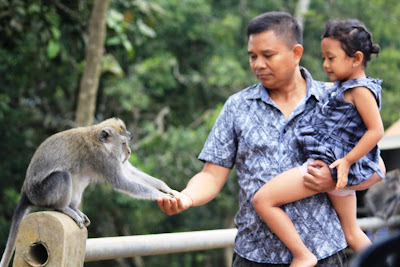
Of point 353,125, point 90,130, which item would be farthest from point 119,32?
point 353,125

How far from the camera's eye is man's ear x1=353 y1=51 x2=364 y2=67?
74.2 inches

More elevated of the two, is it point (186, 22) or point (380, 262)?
point (186, 22)

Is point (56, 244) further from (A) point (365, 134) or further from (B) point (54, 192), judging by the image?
(A) point (365, 134)

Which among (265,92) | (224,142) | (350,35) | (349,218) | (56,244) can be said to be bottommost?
(56,244)

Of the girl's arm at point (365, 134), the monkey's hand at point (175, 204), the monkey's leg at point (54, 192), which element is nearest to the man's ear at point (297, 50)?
the girl's arm at point (365, 134)

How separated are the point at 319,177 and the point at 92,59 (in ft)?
7.69

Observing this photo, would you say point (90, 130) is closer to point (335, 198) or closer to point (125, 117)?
point (335, 198)

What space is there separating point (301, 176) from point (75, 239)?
79cm

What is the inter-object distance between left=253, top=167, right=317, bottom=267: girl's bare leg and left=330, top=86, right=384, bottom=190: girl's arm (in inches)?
5.0

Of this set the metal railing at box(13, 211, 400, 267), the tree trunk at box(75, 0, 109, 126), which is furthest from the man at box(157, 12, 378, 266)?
the tree trunk at box(75, 0, 109, 126)

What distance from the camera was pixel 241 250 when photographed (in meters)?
1.88

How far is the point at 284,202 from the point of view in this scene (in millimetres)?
1823

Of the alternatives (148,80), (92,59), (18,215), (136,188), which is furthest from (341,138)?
(148,80)

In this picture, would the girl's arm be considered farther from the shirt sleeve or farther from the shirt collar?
the shirt sleeve
